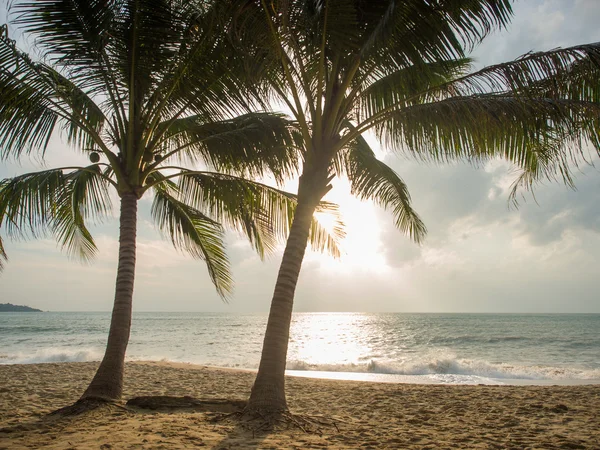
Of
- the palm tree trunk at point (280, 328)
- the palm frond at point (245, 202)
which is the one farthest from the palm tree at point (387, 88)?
the palm frond at point (245, 202)

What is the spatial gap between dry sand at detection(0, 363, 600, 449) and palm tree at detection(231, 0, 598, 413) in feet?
3.00

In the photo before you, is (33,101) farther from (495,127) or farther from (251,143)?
(495,127)

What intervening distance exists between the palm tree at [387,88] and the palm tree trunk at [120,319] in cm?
214

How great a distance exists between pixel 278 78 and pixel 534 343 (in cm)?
3100

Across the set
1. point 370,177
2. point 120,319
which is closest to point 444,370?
point 370,177

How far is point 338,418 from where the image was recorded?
5.85 m

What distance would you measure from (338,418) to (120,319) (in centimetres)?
319

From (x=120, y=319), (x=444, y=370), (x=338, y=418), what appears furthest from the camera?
(x=444, y=370)

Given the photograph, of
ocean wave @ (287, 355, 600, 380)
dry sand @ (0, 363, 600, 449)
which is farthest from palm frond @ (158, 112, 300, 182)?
ocean wave @ (287, 355, 600, 380)

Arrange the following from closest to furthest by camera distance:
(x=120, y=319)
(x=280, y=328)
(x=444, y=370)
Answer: (x=280, y=328)
(x=120, y=319)
(x=444, y=370)

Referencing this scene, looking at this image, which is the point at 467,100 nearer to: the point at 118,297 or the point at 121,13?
the point at 121,13

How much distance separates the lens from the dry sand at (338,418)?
4.20 m

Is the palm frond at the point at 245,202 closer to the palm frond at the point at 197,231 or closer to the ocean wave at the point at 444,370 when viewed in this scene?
the palm frond at the point at 197,231

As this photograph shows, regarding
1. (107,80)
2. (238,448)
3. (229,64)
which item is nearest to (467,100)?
(229,64)
